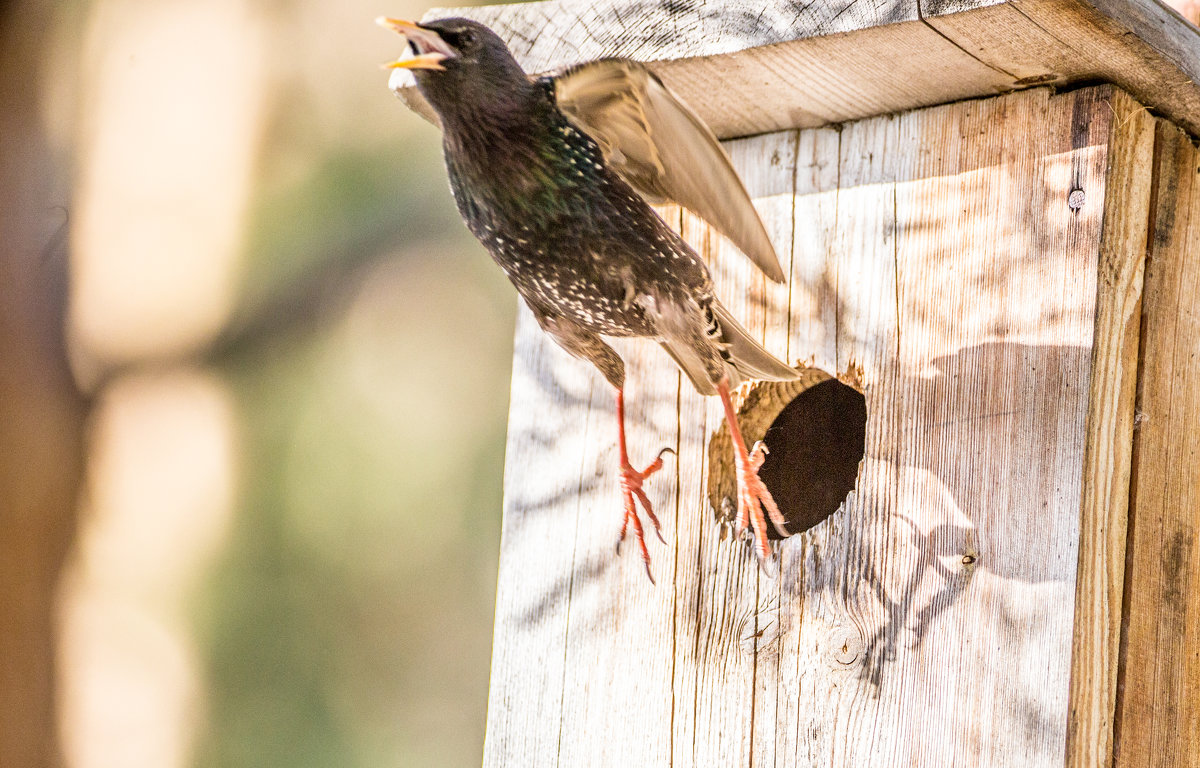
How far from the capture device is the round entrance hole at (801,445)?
1.73m

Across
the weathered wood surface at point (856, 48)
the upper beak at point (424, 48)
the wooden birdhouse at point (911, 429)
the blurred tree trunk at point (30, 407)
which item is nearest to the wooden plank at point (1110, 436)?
the wooden birdhouse at point (911, 429)

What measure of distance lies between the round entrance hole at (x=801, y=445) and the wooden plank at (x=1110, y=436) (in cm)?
35

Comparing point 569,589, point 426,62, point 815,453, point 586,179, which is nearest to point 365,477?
point 569,589

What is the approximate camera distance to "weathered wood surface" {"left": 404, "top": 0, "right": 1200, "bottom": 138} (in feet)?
4.68

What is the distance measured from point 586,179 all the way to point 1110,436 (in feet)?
2.64

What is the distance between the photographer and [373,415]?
5.02m

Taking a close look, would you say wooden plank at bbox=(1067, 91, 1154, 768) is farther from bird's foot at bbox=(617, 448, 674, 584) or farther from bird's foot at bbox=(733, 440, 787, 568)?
bird's foot at bbox=(617, 448, 674, 584)

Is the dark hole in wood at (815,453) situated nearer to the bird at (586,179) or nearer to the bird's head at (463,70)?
the bird at (586,179)

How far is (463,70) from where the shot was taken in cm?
132

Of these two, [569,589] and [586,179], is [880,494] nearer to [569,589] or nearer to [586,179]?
[569,589]

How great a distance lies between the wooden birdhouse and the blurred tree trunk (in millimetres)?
2997

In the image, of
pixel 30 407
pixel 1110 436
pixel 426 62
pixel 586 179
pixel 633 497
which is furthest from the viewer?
pixel 30 407

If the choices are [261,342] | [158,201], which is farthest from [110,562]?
[158,201]

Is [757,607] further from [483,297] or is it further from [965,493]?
[483,297]
